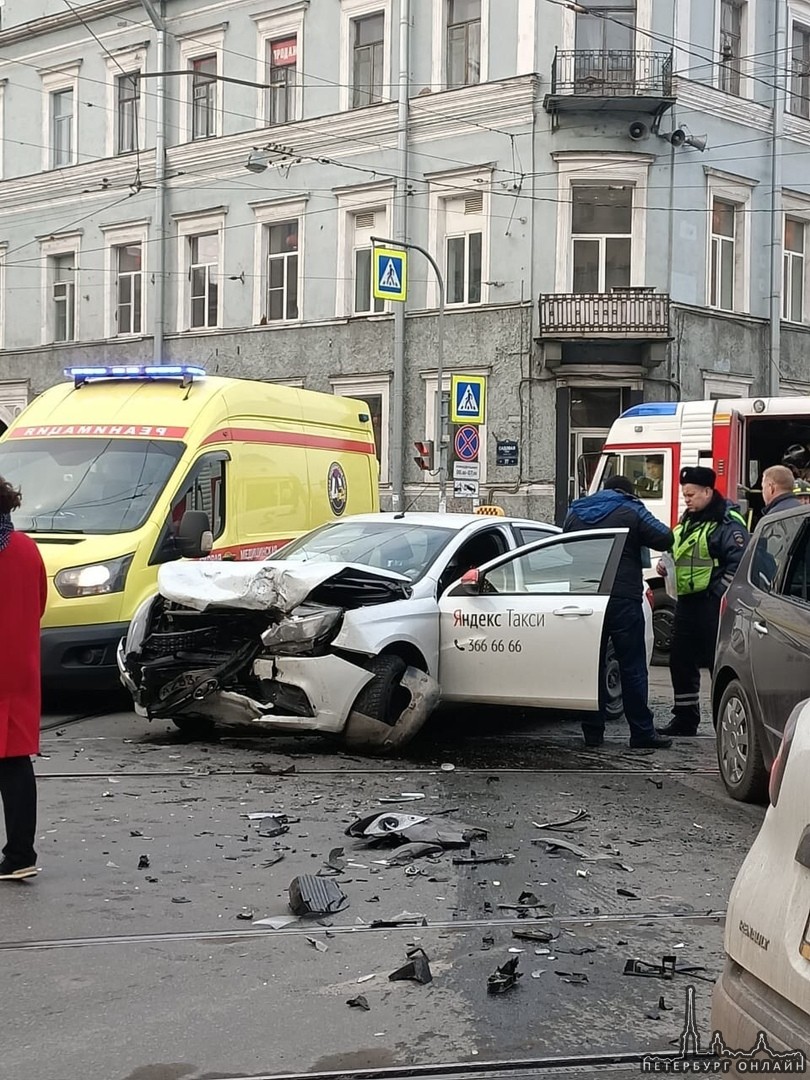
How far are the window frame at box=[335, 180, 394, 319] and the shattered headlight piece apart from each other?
20841mm

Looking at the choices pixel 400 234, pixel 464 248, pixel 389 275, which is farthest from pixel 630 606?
pixel 400 234

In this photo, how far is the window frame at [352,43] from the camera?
1113 inches

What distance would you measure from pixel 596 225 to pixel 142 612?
63.8ft

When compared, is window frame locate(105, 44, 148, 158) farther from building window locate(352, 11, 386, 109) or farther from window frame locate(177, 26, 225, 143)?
building window locate(352, 11, 386, 109)

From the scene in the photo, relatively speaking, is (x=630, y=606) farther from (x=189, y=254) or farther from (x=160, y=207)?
(x=160, y=207)

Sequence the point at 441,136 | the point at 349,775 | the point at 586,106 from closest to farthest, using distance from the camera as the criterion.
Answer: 1. the point at 349,775
2. the point at 586,106
3. the point at 441,136

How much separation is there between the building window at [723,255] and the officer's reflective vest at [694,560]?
62.4 ft

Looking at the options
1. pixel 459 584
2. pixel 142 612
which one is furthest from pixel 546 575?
pixel 142 612

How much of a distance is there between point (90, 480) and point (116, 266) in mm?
23102

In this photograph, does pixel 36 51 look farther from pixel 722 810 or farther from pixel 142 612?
pixel 722 810

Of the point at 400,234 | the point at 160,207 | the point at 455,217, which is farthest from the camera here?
the point at 160,207

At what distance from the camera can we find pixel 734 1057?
2908mm

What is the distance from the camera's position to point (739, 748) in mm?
7363

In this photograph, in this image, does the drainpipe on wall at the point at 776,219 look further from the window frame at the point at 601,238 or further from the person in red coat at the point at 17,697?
the person in red coat at the point at 17,697
